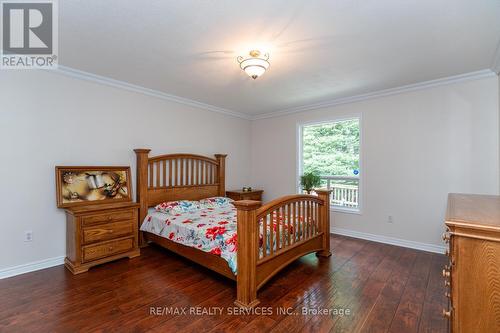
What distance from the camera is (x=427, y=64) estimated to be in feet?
9.76

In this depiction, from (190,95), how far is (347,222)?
3.65m

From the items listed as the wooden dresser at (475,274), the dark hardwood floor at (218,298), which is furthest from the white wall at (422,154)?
the wooden dresser at (475,274)

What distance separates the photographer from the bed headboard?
150 inches

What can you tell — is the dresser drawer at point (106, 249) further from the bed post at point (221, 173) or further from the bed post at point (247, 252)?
the bed post at point (221, 173)

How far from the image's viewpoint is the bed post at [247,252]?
2223 mm

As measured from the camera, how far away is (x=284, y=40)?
2395mm

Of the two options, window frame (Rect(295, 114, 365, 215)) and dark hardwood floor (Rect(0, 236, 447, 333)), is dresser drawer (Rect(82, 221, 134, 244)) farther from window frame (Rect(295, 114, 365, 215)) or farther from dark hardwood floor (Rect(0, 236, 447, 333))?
window frame (Rect(295, 114, 365, 215))

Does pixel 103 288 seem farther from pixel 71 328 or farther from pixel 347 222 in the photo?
pixel 347 222

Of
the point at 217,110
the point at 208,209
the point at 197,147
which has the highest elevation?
the point at 217,110

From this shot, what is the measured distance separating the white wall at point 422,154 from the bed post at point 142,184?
3365mm

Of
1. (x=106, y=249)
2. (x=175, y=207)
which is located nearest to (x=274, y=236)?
(x=175, y=207)

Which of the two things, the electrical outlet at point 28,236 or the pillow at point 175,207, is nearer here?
the electrical outlet at point 28,236

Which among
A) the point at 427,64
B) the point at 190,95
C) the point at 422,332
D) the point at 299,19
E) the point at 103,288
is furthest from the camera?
the point at 190,95

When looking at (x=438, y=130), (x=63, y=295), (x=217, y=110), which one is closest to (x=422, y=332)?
(x=438, y=130)
